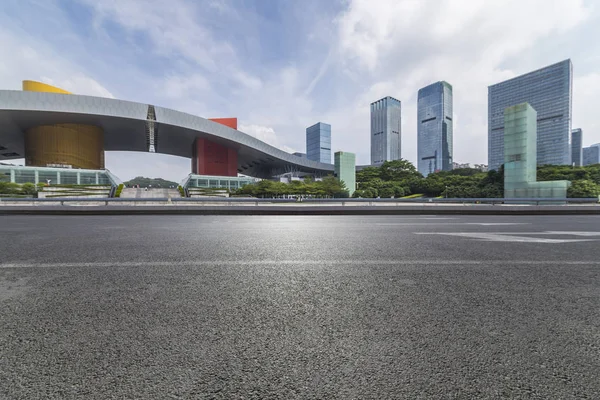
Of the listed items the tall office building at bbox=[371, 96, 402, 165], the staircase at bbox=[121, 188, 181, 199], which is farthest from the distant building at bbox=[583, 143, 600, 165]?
the staircase at bbox=[121, 188, 181, 199]

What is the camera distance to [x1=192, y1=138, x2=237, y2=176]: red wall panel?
55.9 meters

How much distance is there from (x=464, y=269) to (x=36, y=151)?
211 feet

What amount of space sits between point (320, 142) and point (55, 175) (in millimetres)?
116961

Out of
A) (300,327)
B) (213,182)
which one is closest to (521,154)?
(300,327)

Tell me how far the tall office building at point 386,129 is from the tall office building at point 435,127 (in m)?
14.0

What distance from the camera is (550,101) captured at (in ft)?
282

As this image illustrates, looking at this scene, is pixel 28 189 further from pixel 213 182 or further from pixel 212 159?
pixel 212 159

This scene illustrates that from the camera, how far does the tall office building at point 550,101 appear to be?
271 ft

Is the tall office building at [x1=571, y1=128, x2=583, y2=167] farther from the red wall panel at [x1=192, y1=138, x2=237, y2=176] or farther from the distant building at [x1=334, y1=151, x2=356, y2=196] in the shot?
the red wall panel at [x1=192, y1=138, x2=237, y2=176]

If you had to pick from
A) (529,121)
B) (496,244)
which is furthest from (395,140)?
(496,244)

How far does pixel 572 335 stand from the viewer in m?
1.84

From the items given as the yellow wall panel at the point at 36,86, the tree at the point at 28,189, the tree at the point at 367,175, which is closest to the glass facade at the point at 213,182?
the tree at the point at 28,189

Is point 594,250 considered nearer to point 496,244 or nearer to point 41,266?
point 496,244

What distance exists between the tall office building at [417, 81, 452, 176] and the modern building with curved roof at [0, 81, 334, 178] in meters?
128
